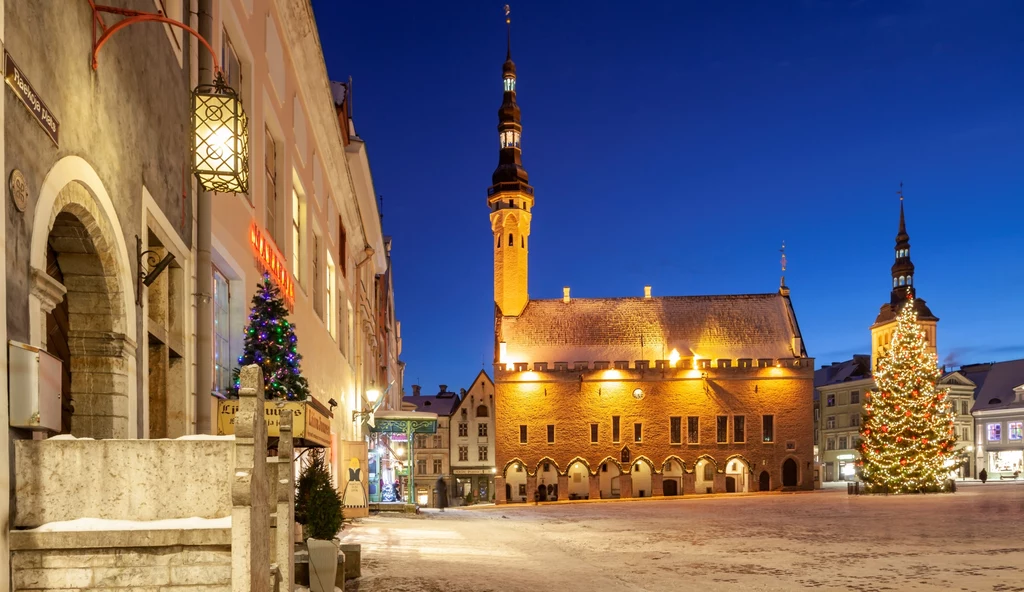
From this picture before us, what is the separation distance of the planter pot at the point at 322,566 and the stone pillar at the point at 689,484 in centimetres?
5167

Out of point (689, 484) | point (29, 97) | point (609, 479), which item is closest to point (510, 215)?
point (609, 479)

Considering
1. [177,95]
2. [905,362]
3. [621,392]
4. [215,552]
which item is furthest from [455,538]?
[621,392]

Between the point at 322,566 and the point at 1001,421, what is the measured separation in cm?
8290

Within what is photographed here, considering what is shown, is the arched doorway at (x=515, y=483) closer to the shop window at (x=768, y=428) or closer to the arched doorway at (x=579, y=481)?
the arched doorway at (x=579, y=481)

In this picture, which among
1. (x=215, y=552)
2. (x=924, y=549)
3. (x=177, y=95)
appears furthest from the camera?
(x=924, y=549)

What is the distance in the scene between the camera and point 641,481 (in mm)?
62750

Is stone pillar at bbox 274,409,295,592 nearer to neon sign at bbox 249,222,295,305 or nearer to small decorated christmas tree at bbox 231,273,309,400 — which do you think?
small decorated christmas tree at bbox 231,273,309,400

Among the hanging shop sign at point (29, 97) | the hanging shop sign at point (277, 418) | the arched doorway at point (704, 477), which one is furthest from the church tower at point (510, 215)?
the hanging shop sign at point (29, 97)

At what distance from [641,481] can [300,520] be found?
2145 inches

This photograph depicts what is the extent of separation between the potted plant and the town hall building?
153ft

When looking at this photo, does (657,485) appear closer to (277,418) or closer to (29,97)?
(277,418)

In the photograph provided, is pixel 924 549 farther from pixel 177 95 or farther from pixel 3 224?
pixel 3 224

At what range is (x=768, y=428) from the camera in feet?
194

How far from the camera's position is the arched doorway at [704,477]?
196ft
